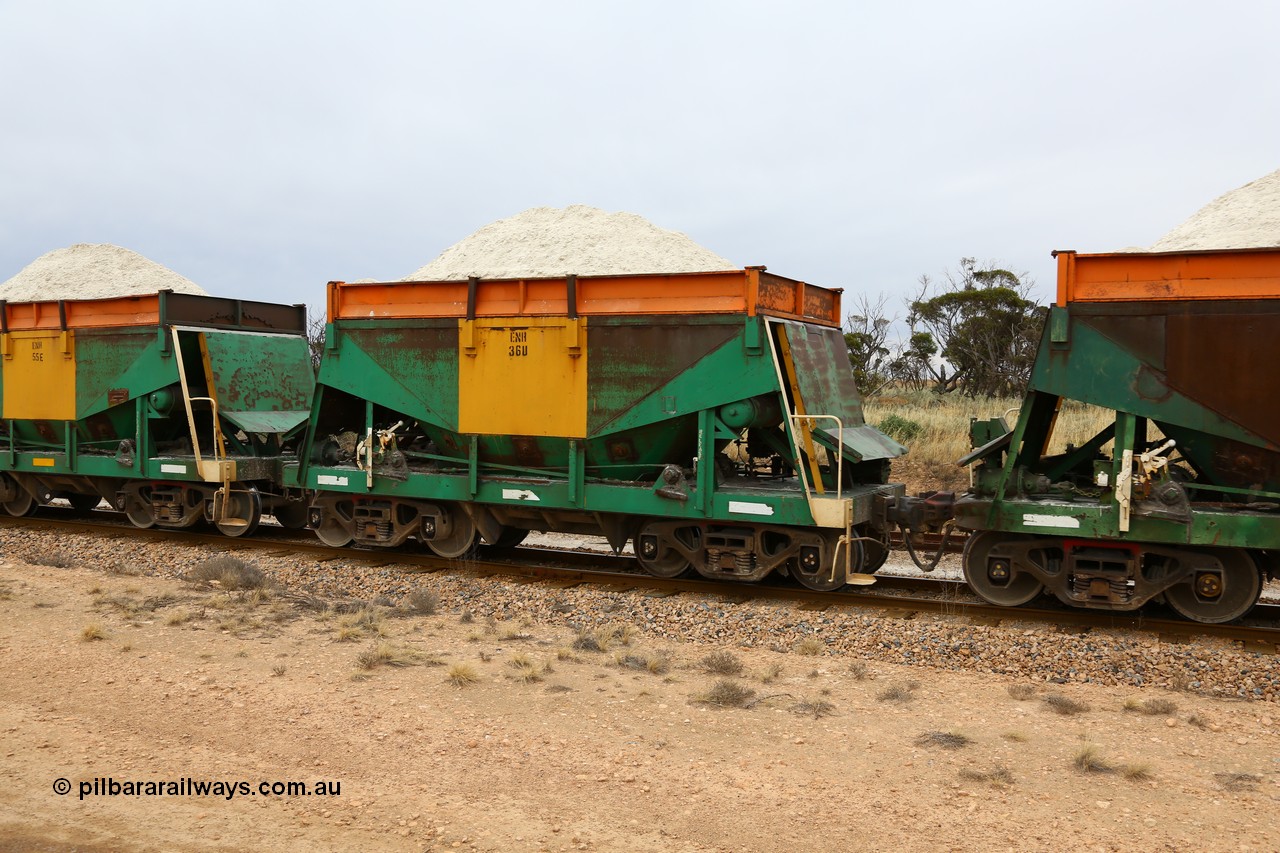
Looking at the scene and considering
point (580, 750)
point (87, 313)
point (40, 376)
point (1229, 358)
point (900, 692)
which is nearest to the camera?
point (580, 750)

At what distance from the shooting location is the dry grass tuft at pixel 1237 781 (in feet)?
15.7

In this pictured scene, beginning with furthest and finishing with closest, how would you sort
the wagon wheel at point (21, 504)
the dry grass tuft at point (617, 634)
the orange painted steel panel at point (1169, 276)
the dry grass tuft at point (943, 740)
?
1. the wagon wheel at point (21, 504)
2. the orange painted steel panel at point (1169, 276)
3. the dry grass tuft at point (617, 634)
4. the dry grass tuft at point (943, 740)

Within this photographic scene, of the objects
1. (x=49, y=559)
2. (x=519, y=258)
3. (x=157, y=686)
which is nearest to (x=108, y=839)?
(x=157, y=686)

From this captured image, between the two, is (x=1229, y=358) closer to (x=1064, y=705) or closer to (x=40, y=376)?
(x=1064, y=705)

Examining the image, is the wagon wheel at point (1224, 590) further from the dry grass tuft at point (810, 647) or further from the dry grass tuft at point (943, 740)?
the dry grass tuft at point (943, 740)

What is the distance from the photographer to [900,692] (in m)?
6.32

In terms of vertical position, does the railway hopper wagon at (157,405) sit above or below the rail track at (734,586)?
above

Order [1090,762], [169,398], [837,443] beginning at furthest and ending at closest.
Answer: [169,398], [837,443], [1090,762]

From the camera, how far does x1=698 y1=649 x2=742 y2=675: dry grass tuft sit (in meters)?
6.78

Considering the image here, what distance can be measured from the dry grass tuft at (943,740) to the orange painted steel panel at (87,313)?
11.6 meters

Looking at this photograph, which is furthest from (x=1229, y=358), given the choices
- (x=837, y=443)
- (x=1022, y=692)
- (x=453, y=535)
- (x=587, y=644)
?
(x=453, y=535)

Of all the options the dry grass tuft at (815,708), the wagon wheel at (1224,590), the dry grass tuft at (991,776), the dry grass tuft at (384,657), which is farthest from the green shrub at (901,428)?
the dry grass tuft at (991,776)

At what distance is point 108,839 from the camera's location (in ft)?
13.6

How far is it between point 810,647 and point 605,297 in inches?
169
